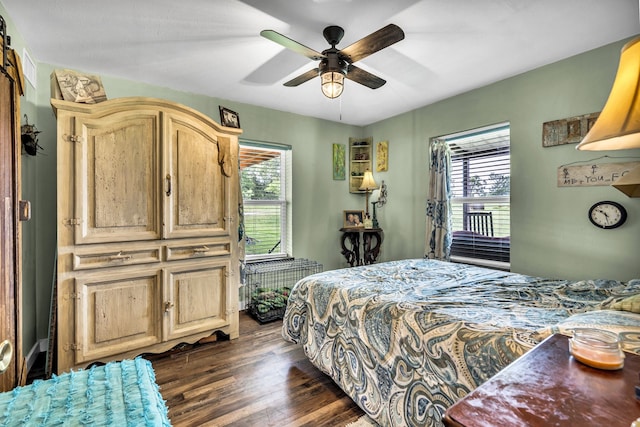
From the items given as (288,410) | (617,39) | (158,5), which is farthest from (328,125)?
(288,410)

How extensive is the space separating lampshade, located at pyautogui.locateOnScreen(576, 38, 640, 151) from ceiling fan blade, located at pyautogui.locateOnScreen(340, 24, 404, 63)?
3.53 ft

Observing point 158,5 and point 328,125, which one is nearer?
point 158,5

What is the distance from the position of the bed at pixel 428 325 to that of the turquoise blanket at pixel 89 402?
1.07 metres

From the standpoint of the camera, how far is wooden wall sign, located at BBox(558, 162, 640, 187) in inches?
86.2

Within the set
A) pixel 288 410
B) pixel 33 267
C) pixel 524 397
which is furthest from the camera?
pixel 33 267

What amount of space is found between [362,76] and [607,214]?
2.17 metres

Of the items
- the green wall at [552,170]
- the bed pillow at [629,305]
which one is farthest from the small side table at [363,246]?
the bed pillow at [629,305]

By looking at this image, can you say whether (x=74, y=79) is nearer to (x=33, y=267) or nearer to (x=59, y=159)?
(x=59, y=159)

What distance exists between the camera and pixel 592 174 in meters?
2.33

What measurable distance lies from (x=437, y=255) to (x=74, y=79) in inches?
144

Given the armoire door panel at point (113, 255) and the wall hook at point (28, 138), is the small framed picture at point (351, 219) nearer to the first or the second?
the armoire door panel at point (113, 255)

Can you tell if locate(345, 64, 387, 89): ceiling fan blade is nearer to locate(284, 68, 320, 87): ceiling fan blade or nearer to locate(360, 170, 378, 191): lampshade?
locate(284, 68, 320, 87): ceiling fan blade

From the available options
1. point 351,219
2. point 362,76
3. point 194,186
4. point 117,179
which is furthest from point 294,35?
point 351,219

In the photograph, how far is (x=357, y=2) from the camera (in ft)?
5.86
